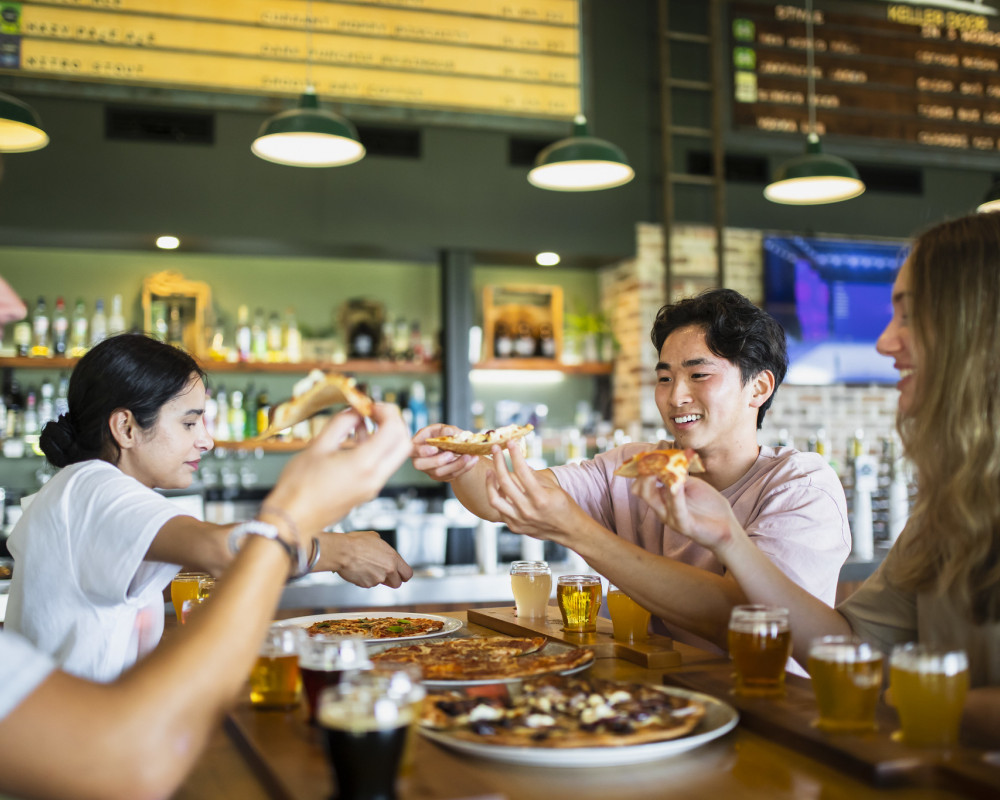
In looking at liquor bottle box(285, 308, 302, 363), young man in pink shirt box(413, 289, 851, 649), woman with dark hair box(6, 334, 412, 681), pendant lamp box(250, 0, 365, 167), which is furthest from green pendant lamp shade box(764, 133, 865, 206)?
woman with dark hair box(6, 334, 412, 681)

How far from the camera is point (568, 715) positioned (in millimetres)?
1216

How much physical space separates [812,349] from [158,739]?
5.59m

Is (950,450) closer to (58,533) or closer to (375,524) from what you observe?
(58,533)

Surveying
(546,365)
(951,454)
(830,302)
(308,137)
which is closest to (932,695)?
(951,454)

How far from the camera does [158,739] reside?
98 cm

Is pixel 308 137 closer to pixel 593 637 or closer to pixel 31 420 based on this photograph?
pixel 31 420

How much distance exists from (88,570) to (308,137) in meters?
2.70

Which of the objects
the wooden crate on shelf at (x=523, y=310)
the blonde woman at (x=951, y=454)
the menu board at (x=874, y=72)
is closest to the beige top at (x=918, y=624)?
the blonde woman at (x=951, y=454)

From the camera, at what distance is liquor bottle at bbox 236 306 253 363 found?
5521mm

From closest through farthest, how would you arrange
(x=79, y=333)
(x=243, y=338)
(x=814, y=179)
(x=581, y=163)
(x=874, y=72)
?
(x=581, y=163), (x=814, y=179), (x=79, y=333), (x=243, y=338), (x=874, y=72)

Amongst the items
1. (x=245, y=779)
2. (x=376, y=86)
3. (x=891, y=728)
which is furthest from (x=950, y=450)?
(x=376, y=86)

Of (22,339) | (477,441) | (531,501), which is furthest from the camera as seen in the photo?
(22,339)

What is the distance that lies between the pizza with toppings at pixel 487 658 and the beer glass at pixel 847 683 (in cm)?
40

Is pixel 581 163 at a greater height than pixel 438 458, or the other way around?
pixel 581 163
